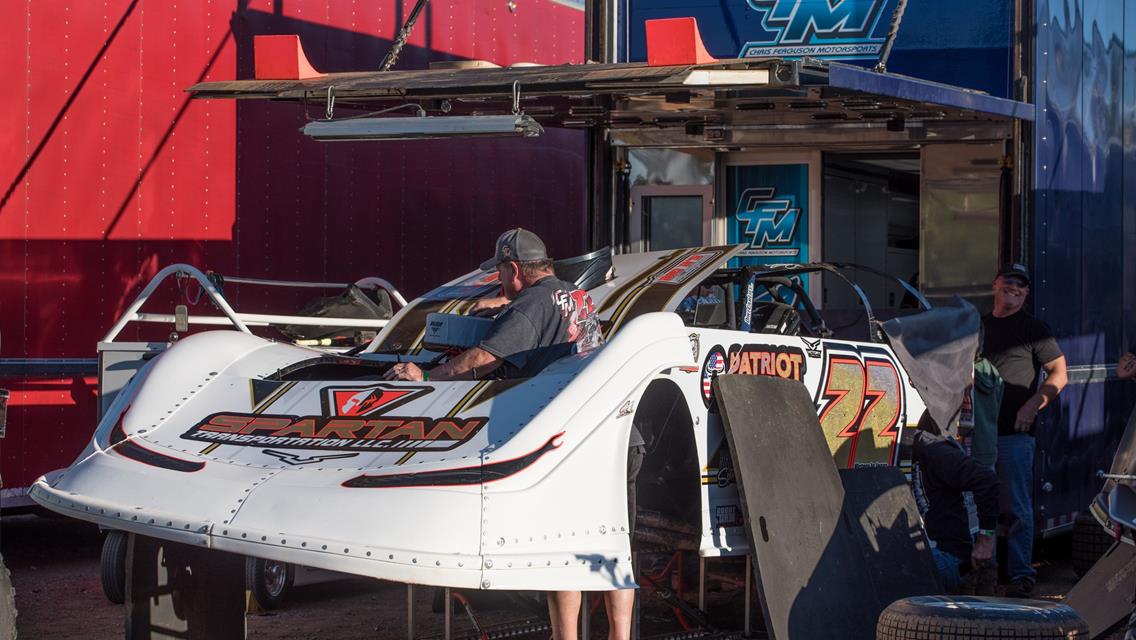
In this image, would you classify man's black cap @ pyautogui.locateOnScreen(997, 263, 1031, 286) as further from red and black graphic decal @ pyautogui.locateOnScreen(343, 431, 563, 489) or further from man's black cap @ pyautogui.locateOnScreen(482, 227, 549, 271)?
red and black graphic decal @ pyautogui.locateOnScreen(343, 431, 563, 489)

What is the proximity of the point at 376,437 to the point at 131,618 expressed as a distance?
129cm

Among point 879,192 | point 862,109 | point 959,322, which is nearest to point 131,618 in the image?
point 959,322

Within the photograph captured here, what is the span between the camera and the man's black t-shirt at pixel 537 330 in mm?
6270

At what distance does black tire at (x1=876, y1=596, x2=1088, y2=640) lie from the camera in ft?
16.3

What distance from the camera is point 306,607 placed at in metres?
8.26

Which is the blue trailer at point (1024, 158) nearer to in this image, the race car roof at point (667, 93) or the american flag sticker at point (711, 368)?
the race car roof at point (667, 93)

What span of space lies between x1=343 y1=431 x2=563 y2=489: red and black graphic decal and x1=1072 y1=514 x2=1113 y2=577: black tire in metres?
4.72

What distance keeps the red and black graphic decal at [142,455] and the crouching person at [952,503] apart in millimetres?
3534

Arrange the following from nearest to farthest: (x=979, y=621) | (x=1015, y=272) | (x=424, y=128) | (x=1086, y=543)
→ (x=979, y=621) → (x=424, y=128) → (x=1015, y=272) → (x=1086, y=543)

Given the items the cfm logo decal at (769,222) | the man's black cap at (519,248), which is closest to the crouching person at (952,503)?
the man's black cap at (519,248)

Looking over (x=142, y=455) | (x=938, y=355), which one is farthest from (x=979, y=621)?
(x=142, y=455)

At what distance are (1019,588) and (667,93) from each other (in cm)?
338

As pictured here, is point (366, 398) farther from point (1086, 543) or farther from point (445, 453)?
point (1086, 543)

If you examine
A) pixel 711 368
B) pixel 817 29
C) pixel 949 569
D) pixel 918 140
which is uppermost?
pixel 817 29
